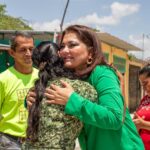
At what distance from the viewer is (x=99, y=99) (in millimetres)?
2664

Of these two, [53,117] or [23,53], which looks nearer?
[53,117]

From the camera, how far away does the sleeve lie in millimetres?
2586

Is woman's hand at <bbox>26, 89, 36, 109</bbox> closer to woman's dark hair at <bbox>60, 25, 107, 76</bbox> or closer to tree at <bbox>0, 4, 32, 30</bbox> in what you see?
woman's dark hair at <bbox>60, 25, 107, 76</bbox>

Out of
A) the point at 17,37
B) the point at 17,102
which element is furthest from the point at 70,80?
the point at 17,37

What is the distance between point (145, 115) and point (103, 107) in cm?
208

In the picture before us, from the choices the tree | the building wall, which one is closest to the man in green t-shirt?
the building wall

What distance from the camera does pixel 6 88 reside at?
15.2ft

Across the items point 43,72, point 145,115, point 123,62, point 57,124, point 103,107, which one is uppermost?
point 43,72

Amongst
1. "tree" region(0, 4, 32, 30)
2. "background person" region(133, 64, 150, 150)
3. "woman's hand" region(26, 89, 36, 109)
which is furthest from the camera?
"tree" region(0, 4, 32, 30)

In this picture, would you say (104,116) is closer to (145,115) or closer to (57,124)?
(57,124)

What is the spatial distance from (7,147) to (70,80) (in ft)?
6.54

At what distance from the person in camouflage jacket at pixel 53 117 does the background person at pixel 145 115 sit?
1.73 m

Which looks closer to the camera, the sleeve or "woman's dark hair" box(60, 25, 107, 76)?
the sleeve

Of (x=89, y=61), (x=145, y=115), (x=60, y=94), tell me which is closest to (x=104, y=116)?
(x=60, y=94)
